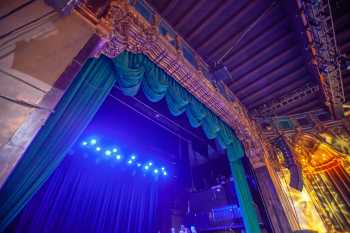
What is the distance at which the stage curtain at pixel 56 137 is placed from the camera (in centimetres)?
164

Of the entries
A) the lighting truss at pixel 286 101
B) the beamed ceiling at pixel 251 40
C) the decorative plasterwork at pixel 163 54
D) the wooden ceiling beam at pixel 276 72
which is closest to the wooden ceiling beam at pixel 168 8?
the beamed ceiling at pixel 251 40

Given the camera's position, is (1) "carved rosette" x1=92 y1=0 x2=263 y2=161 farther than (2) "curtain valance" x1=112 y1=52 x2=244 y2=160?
No

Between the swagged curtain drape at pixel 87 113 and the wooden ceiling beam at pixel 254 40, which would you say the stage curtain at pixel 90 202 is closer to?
the swagged curtain drape at pixel 87 113

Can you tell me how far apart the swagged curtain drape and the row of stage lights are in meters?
3.63

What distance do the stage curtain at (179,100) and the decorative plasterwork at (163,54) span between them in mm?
123

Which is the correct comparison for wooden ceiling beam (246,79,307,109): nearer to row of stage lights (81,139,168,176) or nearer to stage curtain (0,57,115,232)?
stage curtain (0,57,115,232)

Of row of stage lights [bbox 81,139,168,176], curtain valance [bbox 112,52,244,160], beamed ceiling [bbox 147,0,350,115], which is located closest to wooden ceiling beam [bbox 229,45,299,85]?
beamed ceiling [bbox 147,0,350,115]

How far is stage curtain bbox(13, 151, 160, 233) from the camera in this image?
182 inches

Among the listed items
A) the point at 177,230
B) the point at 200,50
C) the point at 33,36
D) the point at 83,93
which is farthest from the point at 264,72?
the point at 177,230

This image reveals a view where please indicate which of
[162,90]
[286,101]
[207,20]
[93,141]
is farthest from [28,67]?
[286,101]

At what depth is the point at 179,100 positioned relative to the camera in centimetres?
333

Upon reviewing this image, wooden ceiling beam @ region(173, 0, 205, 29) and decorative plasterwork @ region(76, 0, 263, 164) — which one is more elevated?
wooden ceiling beam @ region(173, 0, 205, 29)

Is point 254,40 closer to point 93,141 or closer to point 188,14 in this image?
point 188,14

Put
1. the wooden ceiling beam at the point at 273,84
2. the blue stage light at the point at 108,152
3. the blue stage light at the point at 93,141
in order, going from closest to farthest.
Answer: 1. the wooden ceiling beam at the point at 273,84
2. the blue stage light at the point at 93,141
3. the blue stage light at the point at 108,152
